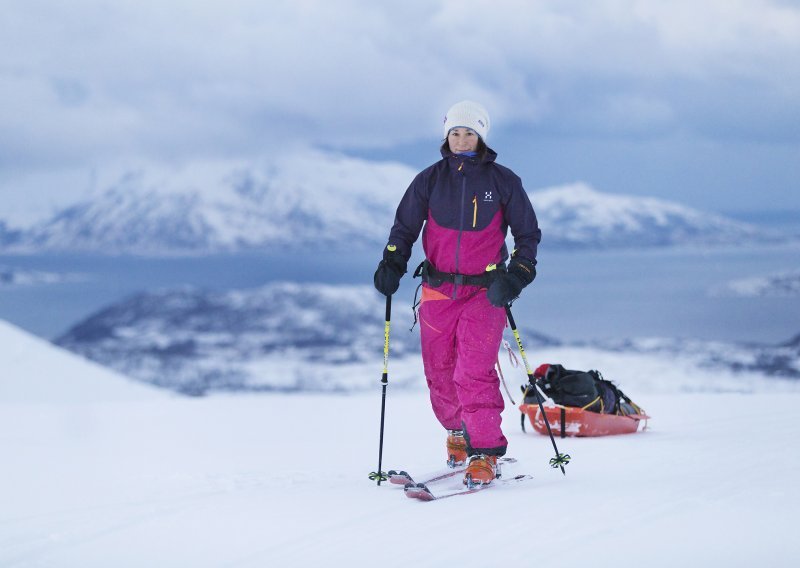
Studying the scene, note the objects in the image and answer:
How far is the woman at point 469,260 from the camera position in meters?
4.82

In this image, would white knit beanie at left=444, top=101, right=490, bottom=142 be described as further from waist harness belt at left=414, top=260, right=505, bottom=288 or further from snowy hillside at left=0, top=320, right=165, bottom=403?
snowy hillside at left=0, top=320, right=165, bottom=403

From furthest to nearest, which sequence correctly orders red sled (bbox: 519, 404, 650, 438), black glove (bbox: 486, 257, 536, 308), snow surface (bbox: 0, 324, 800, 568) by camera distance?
red sled (bbox: 519, 404, 650, 438) < black glove (bbox: 486, 257, 536, 308) < snow surface (bbox: 0, 324, 800, 568)

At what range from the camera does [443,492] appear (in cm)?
469

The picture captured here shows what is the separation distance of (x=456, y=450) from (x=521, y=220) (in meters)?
1.53

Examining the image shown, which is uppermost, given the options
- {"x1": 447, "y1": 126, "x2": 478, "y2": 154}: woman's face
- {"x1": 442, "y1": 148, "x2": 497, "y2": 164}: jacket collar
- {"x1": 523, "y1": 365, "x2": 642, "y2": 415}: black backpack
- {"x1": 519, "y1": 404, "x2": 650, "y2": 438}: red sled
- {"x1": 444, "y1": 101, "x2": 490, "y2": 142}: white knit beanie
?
{"x1": 444, "y1": 101, "x2": 490, "y2": 142}: white knit beanie

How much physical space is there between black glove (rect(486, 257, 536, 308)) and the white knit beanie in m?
0.81

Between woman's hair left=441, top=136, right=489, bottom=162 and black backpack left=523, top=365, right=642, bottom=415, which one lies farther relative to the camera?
black backpack left=523, top=365, right=642, bottom=415

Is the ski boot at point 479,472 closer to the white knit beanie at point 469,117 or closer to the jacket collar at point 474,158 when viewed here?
the jacket collar at point 474,158

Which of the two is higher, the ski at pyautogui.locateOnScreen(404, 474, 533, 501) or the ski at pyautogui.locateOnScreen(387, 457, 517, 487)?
the ski at pyautogui.locateOnScreen(387, 457, 517, 487)

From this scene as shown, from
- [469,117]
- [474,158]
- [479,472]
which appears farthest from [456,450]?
[469,117]

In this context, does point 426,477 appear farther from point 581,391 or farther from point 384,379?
point 581,391

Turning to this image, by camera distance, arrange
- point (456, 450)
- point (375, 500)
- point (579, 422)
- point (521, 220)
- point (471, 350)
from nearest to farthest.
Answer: point (375, 500) < point (471, 350) < point (521, 220) < point (456, 450) < point (579, 422)

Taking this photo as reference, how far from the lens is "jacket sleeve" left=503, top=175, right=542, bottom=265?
4.89 meters

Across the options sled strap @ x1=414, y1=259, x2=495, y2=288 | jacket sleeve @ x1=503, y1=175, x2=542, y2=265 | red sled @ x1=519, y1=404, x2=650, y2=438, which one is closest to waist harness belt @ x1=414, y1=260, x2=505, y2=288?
sled strap @ x1=414, y1=259, x2=495, y2=288
